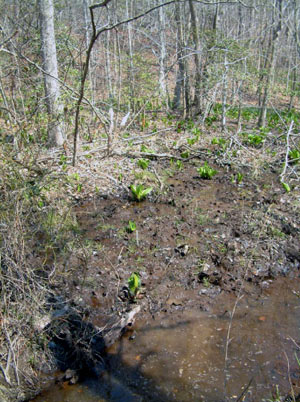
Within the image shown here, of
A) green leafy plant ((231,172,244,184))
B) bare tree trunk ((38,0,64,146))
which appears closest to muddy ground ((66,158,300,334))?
green leafy plant ((231,172,244,184))

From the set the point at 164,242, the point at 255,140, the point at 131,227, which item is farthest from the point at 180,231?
the point at 255,140

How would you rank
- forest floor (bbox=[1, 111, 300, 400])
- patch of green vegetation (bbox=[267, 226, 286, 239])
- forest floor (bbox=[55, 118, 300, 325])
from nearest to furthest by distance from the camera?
forest floor (bbox=[1, 111, 300, 400]) → forest floor (bbox=[55, 118, 300, 325]) → patch of green vegetation (bbox=[267, 226, 286, 239])

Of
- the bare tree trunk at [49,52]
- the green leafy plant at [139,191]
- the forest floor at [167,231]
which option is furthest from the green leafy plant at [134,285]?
the bare tree trunk at [49,52]

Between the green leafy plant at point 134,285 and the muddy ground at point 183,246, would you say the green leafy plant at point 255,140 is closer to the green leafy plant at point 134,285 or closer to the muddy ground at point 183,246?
the muddy ground at point 183,246

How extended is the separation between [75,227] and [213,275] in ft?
7.16

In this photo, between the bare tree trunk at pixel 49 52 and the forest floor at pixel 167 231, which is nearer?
the forest floor at pixel 167 231

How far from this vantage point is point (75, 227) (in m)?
5.39

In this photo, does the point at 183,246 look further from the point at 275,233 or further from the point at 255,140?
the point at 255,140

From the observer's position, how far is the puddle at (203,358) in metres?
3.28

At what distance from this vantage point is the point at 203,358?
3672 millimetres

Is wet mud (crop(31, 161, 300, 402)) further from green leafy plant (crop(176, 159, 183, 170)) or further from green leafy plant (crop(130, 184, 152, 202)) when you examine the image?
green leafy plant (crop(176, 159, 183, 170))

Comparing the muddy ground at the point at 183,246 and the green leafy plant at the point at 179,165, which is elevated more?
the green leafy plant at the point at 179,165

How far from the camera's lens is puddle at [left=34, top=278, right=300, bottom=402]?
129 inches

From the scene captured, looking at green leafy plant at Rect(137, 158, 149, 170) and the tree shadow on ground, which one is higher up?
green leafy plant at Rect(137, 158, 149, 170)
